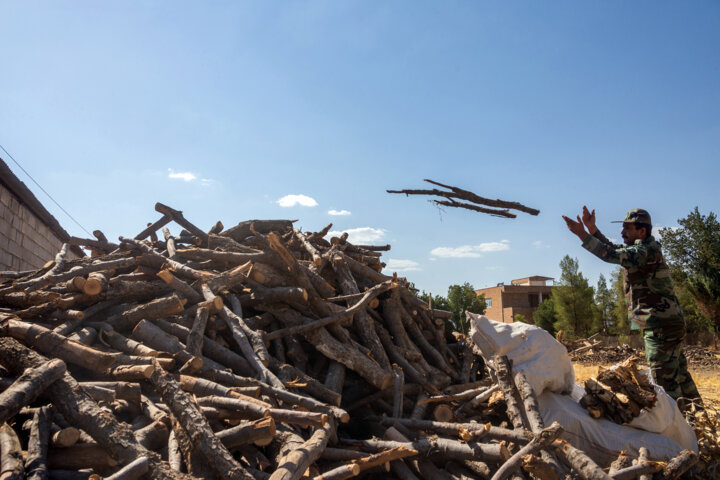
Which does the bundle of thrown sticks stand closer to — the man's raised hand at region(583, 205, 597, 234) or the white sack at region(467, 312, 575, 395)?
the white sack at region(467, 312, 575, 395)

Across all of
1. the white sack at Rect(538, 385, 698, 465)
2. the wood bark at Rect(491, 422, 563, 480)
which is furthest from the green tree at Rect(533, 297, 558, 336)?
the wood bark at Rect(491, 422, 563, 480)

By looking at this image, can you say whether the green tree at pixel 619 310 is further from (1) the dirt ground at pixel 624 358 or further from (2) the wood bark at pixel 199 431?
(2) the wood bark at pixel 199 431

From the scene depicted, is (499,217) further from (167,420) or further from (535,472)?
(167,420)

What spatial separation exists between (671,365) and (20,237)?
11.1 m

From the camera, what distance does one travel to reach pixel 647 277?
5.43m

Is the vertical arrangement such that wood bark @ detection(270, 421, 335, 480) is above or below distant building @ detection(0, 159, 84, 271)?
below

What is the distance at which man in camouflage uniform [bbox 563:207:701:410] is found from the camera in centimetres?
519

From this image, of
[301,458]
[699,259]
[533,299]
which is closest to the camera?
[301,458]

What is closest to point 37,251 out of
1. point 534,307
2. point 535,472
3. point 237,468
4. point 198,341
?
point 198,341

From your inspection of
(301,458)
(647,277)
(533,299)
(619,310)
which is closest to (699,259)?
(619,310)

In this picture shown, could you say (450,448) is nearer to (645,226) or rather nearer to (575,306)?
(645,226)

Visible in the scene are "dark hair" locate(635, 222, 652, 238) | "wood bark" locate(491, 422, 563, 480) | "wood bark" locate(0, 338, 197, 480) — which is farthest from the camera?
"dark hair" locate(635, 222, 652, 238)

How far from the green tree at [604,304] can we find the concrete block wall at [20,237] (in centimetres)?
3203

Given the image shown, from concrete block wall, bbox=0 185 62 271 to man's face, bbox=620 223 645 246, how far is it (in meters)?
9.77
